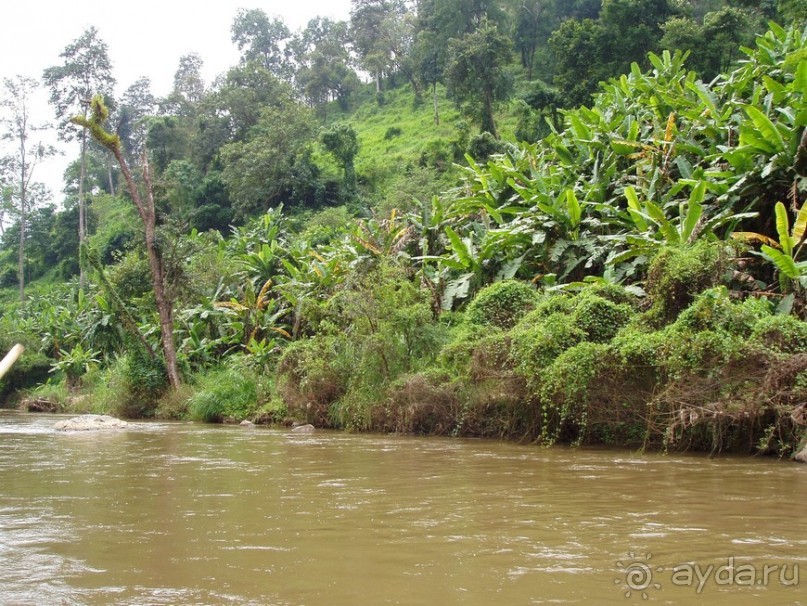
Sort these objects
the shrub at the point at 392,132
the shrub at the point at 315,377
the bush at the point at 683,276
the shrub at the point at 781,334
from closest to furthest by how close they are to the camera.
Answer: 1. the shrub at the point at 781,334
2. the bush at the point at 683,276
3. the shrub at the point at 315,377
4. the shrub at the point at 392,132

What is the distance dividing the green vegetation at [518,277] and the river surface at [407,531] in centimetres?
151

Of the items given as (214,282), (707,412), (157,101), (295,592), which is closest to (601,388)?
(707,412)

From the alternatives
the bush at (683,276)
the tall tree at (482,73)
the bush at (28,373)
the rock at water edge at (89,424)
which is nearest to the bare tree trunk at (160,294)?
→ the rock at water edge at (89,424)

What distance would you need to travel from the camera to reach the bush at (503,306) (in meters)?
12.7

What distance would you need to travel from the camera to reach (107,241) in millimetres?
42969

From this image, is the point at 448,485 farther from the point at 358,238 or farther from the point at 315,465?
the point at 358,238

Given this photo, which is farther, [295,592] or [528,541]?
[528,541]

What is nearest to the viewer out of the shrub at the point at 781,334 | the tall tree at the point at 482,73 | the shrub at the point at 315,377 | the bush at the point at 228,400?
the shrub at the point at 781,334

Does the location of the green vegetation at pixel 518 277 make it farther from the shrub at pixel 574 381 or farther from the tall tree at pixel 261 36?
the tall tree at pixel 261 36

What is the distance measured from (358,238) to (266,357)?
397cm

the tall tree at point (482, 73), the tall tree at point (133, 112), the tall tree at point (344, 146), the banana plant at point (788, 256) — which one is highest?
the tall tree at point (133, 112)

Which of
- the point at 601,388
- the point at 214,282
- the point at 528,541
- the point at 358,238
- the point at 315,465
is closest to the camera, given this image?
the point at 528,541

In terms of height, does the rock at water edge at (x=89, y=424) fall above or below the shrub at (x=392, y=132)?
below

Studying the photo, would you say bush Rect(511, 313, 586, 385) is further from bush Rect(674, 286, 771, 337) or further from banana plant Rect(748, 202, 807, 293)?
banana plant Rect(748, 202, 807, 293)
